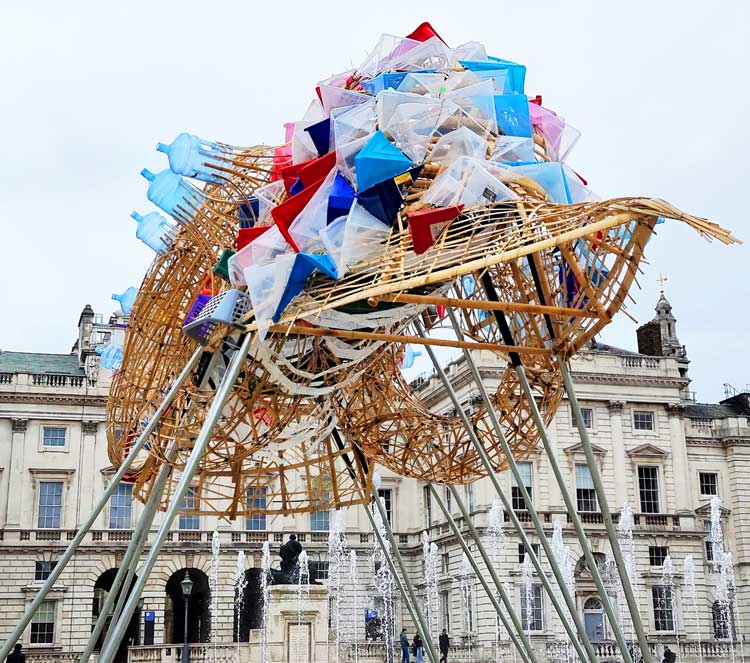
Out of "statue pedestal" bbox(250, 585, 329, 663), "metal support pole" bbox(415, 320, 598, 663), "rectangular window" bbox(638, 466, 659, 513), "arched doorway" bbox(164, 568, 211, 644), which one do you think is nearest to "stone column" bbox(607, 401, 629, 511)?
"rectangular window" bbox(638, 466, 659, 513)

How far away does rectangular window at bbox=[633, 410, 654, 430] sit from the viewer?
49125 millimetres

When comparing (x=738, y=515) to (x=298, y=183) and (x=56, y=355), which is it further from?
(x=298, y=183)

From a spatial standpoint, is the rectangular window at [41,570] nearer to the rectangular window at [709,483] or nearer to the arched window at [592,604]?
the arched window at [592,604]

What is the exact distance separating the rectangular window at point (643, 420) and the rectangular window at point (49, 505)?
24684 millimetres

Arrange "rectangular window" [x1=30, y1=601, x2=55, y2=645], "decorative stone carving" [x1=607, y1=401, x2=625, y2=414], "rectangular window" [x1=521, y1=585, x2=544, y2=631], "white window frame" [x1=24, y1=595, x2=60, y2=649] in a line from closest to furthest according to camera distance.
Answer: "rectangular window" [x1=521, y1=585, x2=544, y2=631]
"white window frame" [x1=24, y1=595, x2=60, y2=649]
"rectangular window" [x1=30, y1=601, x2=55, y2=645]
"decorative stone carving" [x1=607, y1=401, x2=625, y2=414]

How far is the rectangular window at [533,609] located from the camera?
43938 mm

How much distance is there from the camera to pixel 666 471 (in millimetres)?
49125

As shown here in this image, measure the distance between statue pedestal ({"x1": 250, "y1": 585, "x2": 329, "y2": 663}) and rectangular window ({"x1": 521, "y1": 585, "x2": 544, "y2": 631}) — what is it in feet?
81.0

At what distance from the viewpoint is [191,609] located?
50.2 metres

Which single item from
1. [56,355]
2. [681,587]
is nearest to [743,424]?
[681,587]

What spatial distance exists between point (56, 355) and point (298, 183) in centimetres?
4323

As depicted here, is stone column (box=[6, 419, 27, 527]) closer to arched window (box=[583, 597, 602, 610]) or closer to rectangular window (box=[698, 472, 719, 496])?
arched window (box=[583, 597, 602, 610])

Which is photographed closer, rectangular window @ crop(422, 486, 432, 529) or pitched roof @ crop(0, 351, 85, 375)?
pitched roof @ crop(0, 351, 85, 375)

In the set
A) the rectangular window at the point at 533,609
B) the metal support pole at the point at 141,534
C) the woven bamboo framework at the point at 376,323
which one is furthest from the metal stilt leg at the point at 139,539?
the rectangular window at the point at 533,609
